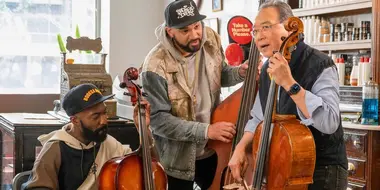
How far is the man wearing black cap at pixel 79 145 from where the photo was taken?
2.77m

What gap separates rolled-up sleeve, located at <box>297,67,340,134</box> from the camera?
1.87m

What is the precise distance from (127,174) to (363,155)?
6.57 ft

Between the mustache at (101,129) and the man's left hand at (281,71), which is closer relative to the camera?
the man's left hand at (281,71)

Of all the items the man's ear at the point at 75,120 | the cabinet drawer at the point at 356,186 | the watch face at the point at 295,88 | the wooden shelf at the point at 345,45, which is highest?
the wooden shelf at the point at 345,45

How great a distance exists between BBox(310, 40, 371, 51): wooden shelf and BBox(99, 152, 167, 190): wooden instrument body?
88.6 inches

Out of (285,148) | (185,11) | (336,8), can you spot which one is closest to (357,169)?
(336,8)

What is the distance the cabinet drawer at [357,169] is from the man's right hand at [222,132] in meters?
1.65

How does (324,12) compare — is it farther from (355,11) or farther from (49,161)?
(49,161)

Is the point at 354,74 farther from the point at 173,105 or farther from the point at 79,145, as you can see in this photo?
the point at 79,145

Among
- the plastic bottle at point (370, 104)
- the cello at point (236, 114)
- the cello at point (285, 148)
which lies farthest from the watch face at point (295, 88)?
the plastic bottle at point (370, 104)

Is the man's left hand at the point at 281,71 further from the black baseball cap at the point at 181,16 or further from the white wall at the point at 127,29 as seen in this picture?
the white wall at the point at 127,29

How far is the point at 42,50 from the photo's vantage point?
6449 millimetres

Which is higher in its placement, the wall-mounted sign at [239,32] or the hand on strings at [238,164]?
the wall-mounted sign at [239,32]

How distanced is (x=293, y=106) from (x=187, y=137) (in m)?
0.69
